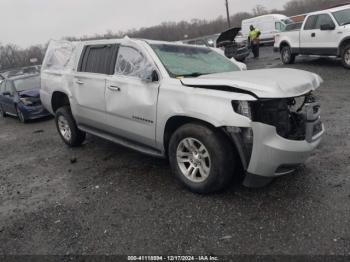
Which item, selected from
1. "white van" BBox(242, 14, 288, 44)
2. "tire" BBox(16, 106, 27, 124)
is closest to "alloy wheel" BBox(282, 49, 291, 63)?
"tire" BBox(16, 106, 27, 124)

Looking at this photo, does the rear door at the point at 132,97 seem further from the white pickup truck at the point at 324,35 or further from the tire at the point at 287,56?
the tire at the point at 287,56

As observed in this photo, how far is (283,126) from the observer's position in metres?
3.61

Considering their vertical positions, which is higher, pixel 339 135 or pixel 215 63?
pixel 215 63

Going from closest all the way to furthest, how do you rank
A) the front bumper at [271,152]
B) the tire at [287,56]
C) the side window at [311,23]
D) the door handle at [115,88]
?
1. the front bumper at [271,152]
2. the door handle at [115,88]
3. the side window at [311,23]
4. the tire at [287,56]

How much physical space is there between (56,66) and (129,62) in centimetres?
229

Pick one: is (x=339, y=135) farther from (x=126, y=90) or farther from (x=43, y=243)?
(x=43, y=243)

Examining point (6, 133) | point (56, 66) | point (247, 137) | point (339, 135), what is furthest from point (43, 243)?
point (6, 133)

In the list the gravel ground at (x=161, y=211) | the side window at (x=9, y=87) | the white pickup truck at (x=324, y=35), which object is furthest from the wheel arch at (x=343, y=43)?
the side window at (x=9, y=87)

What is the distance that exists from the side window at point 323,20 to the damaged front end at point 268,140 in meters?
9.92

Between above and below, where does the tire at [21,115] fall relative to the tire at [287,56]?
below

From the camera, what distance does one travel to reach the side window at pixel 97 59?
5223mm

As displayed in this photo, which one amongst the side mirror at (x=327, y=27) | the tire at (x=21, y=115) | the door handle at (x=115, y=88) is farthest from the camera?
the side mirror at (x=327, y=27)

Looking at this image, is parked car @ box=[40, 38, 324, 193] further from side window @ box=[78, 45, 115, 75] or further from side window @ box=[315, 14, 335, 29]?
side window @ box=[315, 14, 335, 29]

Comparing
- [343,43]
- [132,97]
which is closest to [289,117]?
[132,97]
